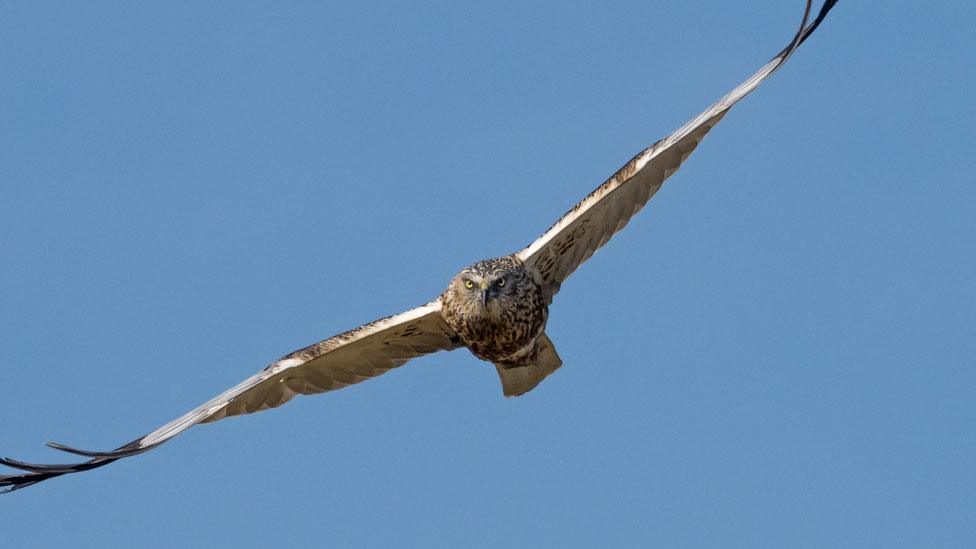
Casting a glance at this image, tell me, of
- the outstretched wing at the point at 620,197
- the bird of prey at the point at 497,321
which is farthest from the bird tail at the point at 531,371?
the outstretched wing at the point at 620,197

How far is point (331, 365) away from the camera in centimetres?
2105

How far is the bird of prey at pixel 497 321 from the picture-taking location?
19.9 meters

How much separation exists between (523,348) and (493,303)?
72 cm

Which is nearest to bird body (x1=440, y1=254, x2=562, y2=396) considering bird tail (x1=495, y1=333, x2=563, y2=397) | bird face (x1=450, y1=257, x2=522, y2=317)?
bird face (x1=450, y1=257, x2=522, y2=317)

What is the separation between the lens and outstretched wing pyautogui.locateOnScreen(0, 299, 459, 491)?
2027 cm

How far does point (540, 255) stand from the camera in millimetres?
20562

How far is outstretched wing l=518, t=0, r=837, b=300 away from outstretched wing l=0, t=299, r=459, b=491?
112cm

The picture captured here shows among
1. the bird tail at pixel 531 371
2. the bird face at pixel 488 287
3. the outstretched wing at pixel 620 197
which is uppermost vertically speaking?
the outstretched wing at pixel 620 197

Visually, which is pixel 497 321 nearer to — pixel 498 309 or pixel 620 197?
pixel 498 309

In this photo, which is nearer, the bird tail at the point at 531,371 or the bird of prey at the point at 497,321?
the bird of prey at the point at 497,321

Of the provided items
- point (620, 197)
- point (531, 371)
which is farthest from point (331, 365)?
point (620, 197)

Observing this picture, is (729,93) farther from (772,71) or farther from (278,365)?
(278,365)

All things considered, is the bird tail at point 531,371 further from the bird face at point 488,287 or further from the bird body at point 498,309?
the bird face at point 488,287

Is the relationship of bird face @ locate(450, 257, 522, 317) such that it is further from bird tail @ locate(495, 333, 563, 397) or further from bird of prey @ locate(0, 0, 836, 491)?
bird tail @ locate(495, 333, 563, 397)
